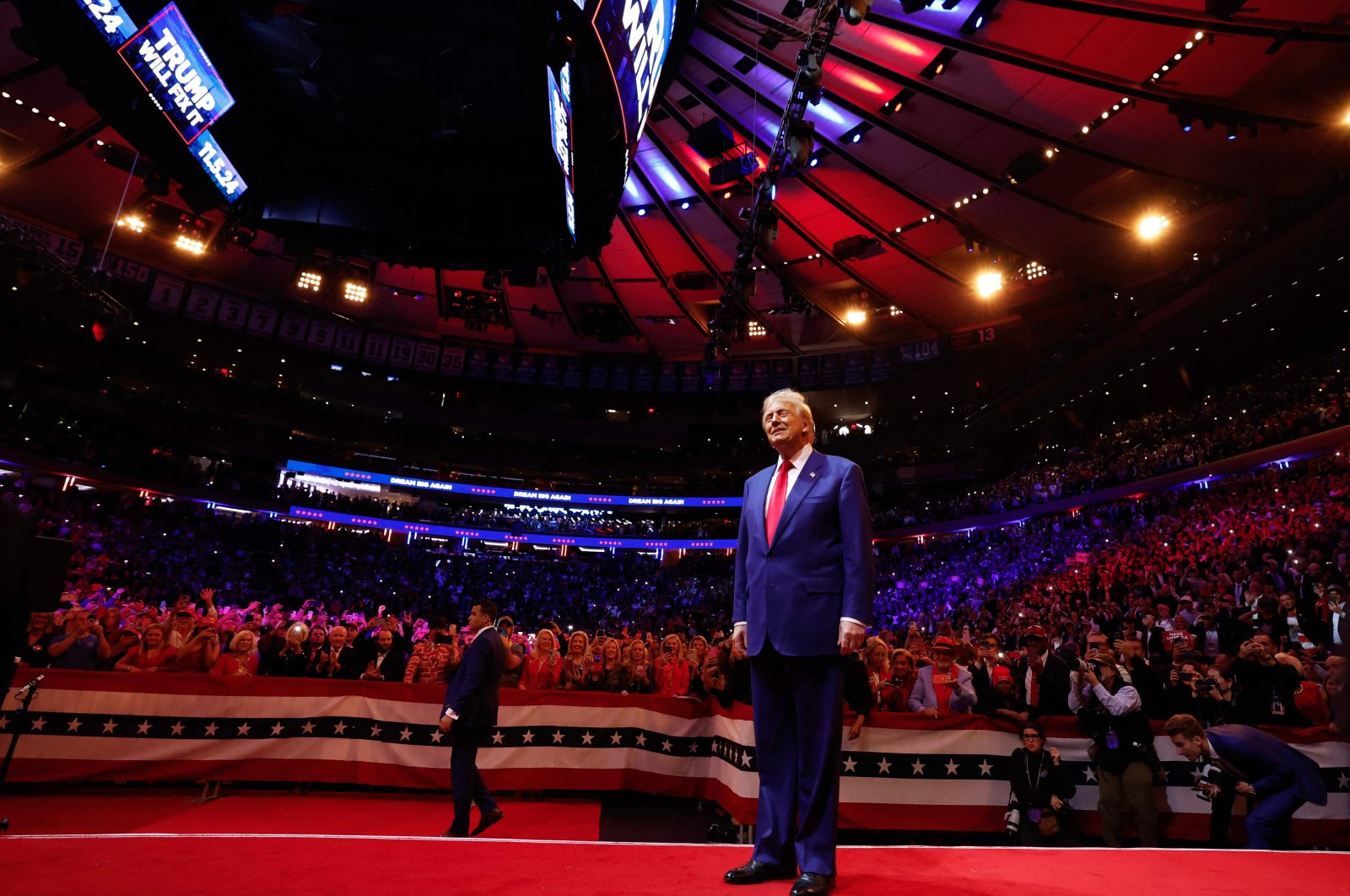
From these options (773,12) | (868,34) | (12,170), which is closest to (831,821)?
(773,12)

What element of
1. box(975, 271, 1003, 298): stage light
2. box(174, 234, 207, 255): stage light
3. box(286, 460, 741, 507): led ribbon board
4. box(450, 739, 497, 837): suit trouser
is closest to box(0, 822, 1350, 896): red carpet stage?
box(450, 739, 497, 837): suit trouser

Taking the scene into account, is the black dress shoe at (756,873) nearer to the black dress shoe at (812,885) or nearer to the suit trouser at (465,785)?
the black dress shoe at (812,885)

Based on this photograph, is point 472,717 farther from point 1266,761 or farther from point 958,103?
point 958,103

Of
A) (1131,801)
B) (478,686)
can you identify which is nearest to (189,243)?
→ (478,686)

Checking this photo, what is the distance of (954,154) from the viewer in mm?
15766

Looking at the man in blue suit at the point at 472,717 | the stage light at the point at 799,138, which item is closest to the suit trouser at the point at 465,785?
the man in blue suit at the point at 472,717

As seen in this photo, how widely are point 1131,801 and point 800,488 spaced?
5.24 metres

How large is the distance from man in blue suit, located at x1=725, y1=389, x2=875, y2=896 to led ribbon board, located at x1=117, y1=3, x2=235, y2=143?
319 inches

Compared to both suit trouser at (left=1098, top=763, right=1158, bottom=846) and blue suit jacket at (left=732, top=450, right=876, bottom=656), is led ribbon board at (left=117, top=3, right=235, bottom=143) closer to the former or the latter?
blue suit jacket at (left=732, top=450, right=876, bottom=656)

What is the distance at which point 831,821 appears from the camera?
2553 millimetres

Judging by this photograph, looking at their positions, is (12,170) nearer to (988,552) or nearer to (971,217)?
(971,217)

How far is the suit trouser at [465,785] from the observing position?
5.22 m

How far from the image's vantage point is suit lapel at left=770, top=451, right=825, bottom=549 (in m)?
2.96

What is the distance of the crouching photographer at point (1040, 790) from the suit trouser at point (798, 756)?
14.1 feet
